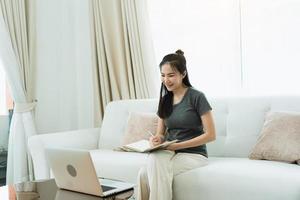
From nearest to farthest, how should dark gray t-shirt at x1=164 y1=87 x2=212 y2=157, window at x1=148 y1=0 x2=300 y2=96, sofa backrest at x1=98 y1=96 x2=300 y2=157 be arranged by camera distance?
1. dark gray t-shirt at x1=164 y1=87 x2=212 y2=157
2. sofa backrest at x1=98 y1=96 x2=300 y2=157
3. window at x1=148 y1=0 x2=300 y2=96

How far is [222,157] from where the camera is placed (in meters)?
2.70

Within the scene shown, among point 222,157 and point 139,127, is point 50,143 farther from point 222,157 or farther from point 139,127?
point 222,157

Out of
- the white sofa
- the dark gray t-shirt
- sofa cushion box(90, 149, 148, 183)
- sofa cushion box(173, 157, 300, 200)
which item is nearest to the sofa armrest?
the white sofa

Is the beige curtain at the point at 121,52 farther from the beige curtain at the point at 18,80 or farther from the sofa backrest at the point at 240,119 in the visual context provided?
the sofa backrest at the point at 240,119

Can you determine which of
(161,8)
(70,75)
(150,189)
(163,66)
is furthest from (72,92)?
(150,189)

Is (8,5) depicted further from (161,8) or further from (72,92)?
(161,8)

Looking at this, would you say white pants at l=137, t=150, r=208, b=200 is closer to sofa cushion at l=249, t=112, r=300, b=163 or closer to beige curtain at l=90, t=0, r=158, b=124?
sofa cushion at l=249, t=112, r=300, b=163

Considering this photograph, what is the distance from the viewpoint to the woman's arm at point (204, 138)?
232 centimetres

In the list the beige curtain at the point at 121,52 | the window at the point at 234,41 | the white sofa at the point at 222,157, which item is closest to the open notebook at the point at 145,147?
the white sofa at the point at 222,157

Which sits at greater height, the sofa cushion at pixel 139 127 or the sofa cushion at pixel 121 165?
the sofa cushion at pixel 139 127

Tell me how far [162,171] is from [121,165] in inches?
18.4

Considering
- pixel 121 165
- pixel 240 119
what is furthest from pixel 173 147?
pixel 240 119

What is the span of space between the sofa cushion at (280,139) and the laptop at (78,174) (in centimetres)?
96

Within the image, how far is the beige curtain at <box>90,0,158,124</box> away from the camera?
374 centimetres
